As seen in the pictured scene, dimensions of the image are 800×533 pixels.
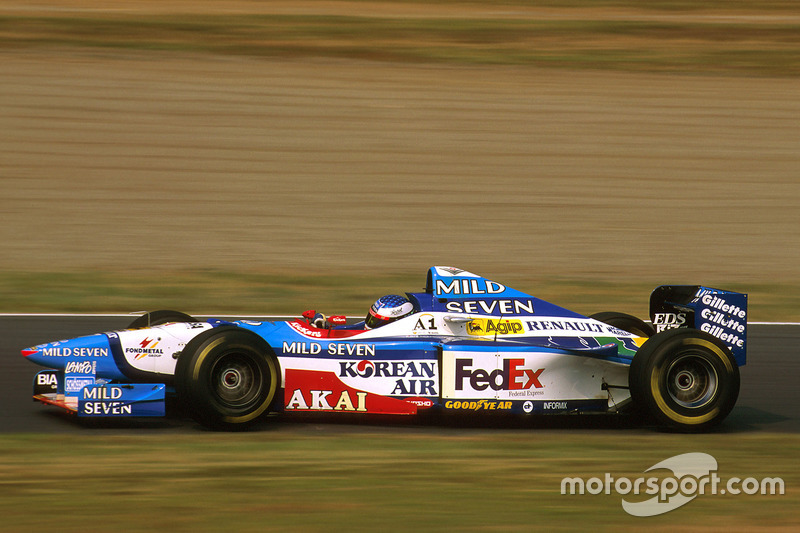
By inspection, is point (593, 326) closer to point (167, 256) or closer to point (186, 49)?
point (167, 256)

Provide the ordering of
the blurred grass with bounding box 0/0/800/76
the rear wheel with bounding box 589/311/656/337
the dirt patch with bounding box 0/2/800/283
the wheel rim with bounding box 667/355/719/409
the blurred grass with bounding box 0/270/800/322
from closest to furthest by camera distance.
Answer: the wheel rim with bounding box 667/355/719/409 → the rear wheel with bounding box 589/311/656/337 → the blurred grass with bounding box 0/270/800/322 → the dirt patch with bounding box 0/2/800/283 → the blurred grass with bounding box 0/0/800/76

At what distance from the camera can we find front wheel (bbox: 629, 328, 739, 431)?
731 centimetres

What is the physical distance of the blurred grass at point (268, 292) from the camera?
12.8 metres

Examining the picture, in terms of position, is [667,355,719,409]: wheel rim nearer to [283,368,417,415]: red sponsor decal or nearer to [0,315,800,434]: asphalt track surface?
[0,315,800,434]: asphalt track surface

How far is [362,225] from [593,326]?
A: 990 centimetres

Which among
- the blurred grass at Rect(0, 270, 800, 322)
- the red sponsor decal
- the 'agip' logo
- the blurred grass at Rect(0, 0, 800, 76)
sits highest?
the blurred grass at Rect(0, 0, 800, 76)

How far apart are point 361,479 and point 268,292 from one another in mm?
7650

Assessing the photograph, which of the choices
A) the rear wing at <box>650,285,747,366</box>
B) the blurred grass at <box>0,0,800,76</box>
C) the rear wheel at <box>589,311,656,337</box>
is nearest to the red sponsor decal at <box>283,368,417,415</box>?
the rear wheel at <box>589,311,656,337</box>

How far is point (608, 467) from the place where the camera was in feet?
21.6

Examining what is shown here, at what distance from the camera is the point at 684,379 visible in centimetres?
749

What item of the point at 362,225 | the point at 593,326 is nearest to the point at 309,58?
the point at 362,225

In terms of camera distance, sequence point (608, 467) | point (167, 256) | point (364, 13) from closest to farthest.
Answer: point (608, 467)
point (167, 256)
point (364, 13)

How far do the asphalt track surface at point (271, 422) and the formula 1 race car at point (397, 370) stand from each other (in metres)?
0.22
